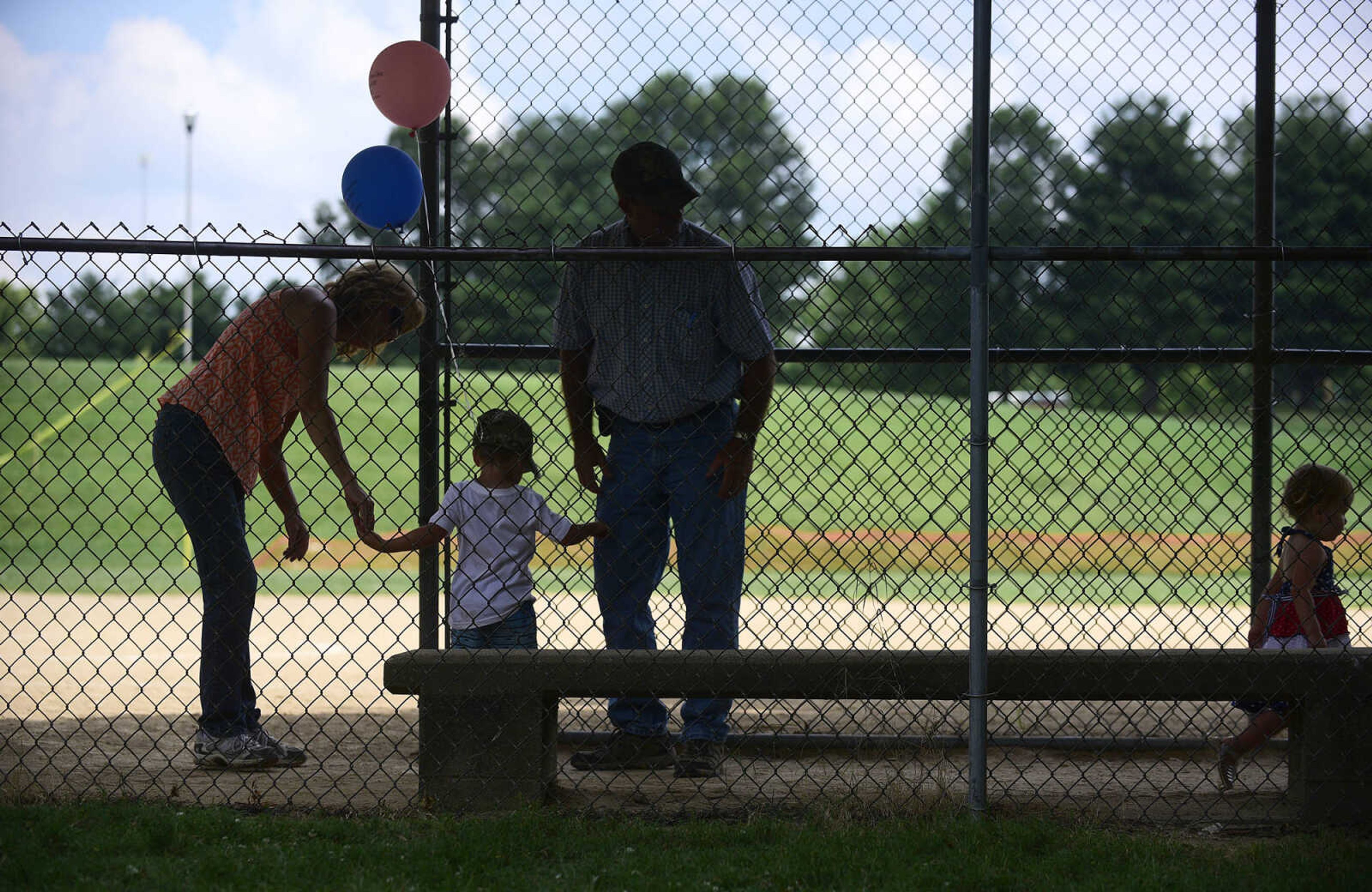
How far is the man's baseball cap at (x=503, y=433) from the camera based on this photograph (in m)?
3.93

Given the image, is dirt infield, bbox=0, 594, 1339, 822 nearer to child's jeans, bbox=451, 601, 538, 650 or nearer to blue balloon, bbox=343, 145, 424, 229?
child's jeans, bbox=451, 601, 538, 650

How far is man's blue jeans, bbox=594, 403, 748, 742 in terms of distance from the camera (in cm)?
390

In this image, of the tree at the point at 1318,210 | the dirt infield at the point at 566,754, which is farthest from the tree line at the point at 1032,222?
the dirt infield at the point at 566,754

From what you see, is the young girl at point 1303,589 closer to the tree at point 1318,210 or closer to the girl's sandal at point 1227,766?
the girl's sandal at point 1227,766

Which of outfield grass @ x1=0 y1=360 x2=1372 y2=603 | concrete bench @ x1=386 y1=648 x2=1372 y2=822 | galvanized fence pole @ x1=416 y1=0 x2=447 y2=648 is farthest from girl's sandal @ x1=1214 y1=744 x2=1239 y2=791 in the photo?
outfield grass @ x1=0 y1=360 x2=1372 y2=603

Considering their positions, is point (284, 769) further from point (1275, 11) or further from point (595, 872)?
point (1275, 11)

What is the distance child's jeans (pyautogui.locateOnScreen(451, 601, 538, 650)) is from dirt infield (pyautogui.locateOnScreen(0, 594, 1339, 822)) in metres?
0.25

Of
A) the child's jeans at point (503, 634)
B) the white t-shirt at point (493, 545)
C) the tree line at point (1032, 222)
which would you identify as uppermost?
the tree line at point (1032, 222)

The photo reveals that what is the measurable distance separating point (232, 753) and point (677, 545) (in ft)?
5.10

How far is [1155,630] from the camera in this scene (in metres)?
7.77

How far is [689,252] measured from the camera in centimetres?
318

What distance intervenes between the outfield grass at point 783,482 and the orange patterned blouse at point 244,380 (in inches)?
196

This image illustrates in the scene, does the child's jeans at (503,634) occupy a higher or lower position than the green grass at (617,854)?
higher

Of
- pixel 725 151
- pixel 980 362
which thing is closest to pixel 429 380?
pixel 980 362
